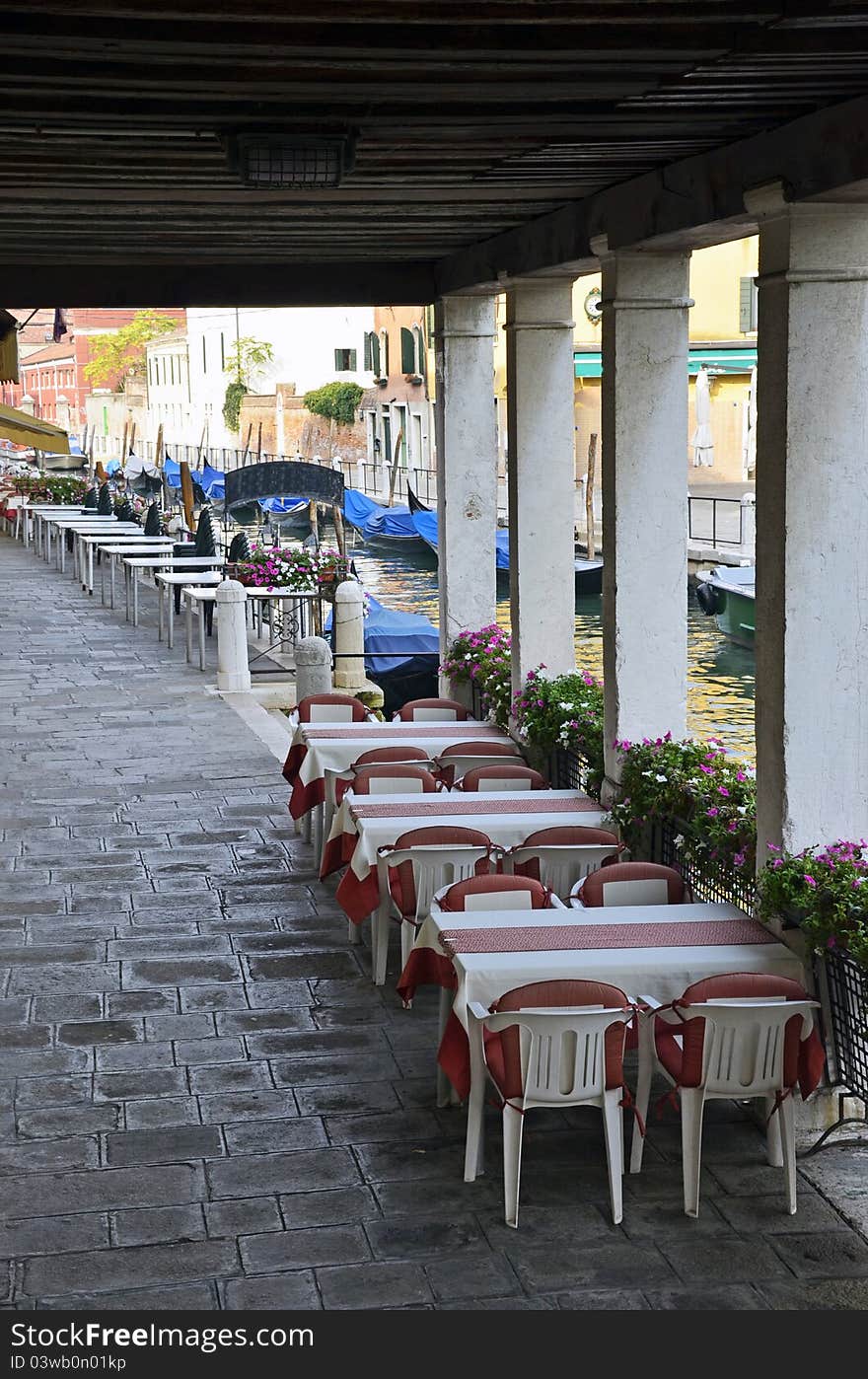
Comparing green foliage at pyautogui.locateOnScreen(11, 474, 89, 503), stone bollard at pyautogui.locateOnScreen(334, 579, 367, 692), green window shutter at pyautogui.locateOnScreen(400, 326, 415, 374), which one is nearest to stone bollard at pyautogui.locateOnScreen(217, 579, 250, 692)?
stone bollard at pyautogui.locateOnScreen(334, 579, 367, 692)

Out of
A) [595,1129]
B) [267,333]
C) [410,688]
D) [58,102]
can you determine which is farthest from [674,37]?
[267,333]

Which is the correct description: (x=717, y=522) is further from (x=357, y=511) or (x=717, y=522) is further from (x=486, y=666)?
(x=486, y=666)

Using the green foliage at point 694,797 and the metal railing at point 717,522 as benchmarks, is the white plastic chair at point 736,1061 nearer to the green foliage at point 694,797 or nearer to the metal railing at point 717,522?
the green foliage at point 694,797

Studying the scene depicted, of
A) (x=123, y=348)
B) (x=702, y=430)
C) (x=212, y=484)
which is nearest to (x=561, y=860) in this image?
(x=702, y=430)

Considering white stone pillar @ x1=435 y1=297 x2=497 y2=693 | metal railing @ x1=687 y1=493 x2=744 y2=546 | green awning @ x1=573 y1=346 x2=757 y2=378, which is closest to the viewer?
white stone pillar @ x1=435 y1=297 x2=497 y2=693

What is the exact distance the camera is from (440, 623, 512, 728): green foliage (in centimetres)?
989

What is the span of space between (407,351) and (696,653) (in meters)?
26.3

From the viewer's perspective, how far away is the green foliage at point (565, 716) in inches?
325

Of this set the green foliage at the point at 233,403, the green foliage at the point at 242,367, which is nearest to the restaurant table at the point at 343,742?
the green foliage at the point at 242,367

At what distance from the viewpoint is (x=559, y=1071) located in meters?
4.86

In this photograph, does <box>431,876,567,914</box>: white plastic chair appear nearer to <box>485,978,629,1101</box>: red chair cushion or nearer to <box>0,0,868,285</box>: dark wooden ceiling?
<box>485,978,629,1101</box>: red chair cushion

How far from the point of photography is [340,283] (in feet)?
34.9

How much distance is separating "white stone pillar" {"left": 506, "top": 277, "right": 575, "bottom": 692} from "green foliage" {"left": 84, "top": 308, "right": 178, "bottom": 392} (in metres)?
71.4

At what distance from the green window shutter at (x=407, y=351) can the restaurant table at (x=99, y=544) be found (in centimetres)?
2538
